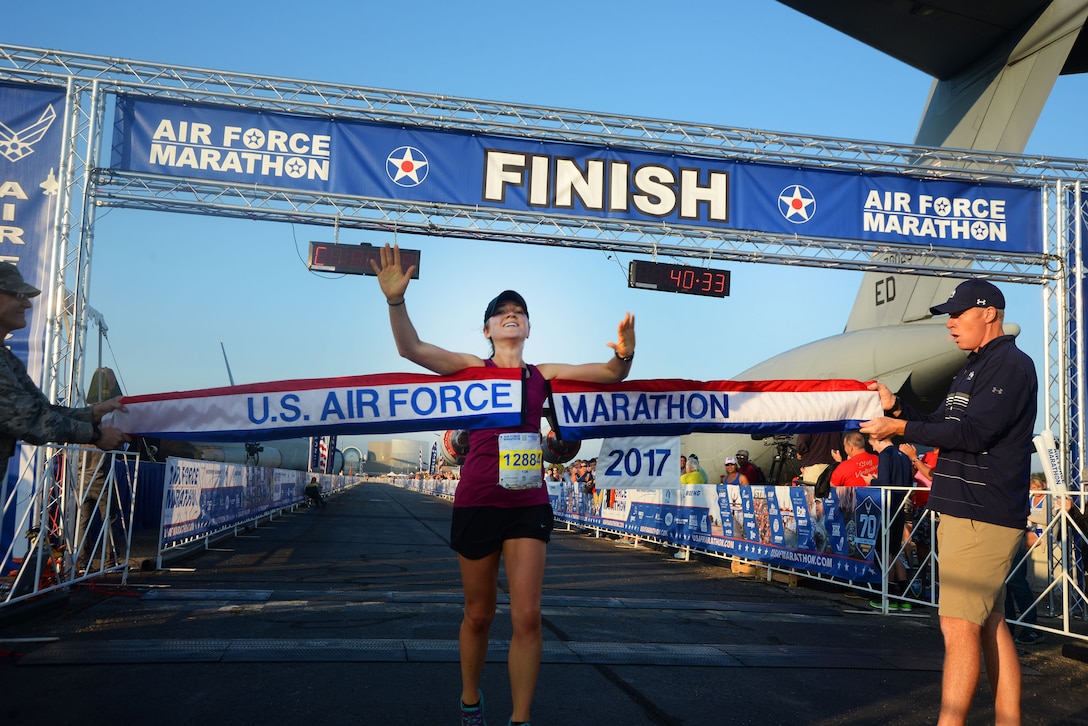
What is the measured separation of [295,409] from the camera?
4742 millimetres

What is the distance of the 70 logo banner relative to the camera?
18.0ft

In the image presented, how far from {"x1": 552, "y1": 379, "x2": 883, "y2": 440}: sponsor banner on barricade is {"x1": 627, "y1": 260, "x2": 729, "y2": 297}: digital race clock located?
847cm

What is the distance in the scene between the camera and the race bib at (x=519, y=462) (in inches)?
140

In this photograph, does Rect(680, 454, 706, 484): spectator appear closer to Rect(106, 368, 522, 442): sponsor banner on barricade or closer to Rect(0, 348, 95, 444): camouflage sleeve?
Rect(106, 368, 522, 442): sponsor banner on barricade

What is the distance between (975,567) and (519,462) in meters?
1.98

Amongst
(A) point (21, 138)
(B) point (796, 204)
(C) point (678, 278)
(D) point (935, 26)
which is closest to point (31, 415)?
(A) point (21, 138)

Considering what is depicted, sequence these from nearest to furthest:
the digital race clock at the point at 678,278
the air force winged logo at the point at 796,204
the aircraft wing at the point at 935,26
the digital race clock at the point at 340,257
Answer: the digital race clock at the point at 340,257, the air force winged logo at the point at 796,204, the digital race clock at the point at 678,278, the aircraft wing at the point at 935,26

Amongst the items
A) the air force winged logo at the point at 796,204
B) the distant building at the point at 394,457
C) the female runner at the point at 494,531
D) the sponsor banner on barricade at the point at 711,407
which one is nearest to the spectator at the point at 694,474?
the air force winged logo at the point at 796,204

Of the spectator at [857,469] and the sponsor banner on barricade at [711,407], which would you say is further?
the spectator at [857,469]

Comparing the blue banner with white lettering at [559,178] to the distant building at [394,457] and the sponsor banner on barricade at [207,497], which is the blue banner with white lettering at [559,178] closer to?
the sponsor banner on barricade at [207,497]

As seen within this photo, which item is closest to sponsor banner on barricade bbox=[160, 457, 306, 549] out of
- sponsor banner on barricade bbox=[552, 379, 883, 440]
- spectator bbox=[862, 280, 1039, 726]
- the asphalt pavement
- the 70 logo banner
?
the asphalt pavement

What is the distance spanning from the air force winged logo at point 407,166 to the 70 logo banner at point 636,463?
8.47m

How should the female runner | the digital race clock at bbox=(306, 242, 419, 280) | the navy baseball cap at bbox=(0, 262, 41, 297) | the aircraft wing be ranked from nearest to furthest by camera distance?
the female runner < the navy baseball cap at bbox=(0, 262, 41, 297) < the digital race clock at bbox=(306, 242, 419, 280) < the aircraft wing

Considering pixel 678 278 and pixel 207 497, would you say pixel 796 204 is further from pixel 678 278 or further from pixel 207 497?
pixel 207 497
